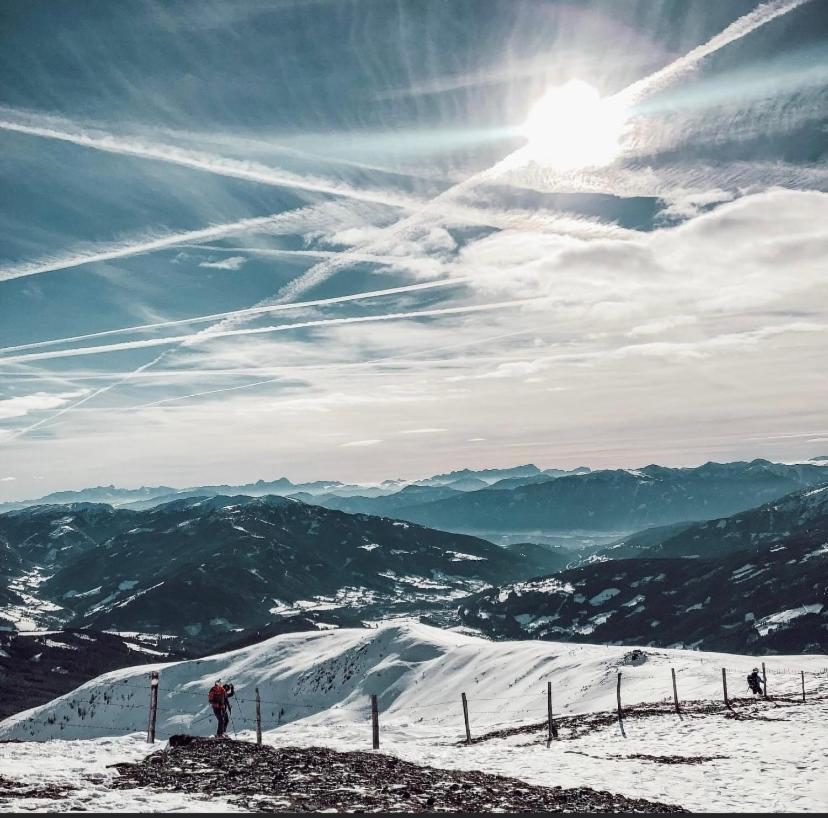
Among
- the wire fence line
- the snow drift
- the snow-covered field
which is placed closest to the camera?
the snow-covered field

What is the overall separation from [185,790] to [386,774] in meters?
6.48

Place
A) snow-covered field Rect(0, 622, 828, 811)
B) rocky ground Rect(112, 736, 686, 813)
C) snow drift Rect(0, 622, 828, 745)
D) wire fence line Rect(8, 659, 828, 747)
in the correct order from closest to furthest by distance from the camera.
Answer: rocky ground Rect(112, 736, 686, 813), snow-covered field Rect(0, 622, 828, 811), wire fence line Rect(8, 659, 828, 747), snow drift Rect(0, 622, 828, 745)

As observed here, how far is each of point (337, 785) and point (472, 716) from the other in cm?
6737

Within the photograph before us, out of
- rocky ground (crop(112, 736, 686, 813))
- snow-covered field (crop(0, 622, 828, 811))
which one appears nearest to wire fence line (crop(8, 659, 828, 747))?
snow-covered field (crop(0, 622, 828, 811))

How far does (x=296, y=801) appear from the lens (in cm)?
1703

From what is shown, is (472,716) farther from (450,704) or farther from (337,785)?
(337,785)

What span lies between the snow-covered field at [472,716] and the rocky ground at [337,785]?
1.20 meters

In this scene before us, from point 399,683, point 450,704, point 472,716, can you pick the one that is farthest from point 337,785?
point 399,683

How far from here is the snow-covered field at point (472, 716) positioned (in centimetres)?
2106

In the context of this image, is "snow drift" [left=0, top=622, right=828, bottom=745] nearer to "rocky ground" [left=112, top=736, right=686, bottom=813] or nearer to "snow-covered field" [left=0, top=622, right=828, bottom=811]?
"snow-covered field" [left=0, top=622, right=828, bottom=811]

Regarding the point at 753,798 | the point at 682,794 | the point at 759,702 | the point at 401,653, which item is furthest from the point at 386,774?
the point at 401,653

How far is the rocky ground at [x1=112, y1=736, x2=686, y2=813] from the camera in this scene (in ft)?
56.7

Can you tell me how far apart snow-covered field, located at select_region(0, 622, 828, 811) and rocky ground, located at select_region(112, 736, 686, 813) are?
1200mm

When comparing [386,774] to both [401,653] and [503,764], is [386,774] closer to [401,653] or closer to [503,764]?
[503,764]
